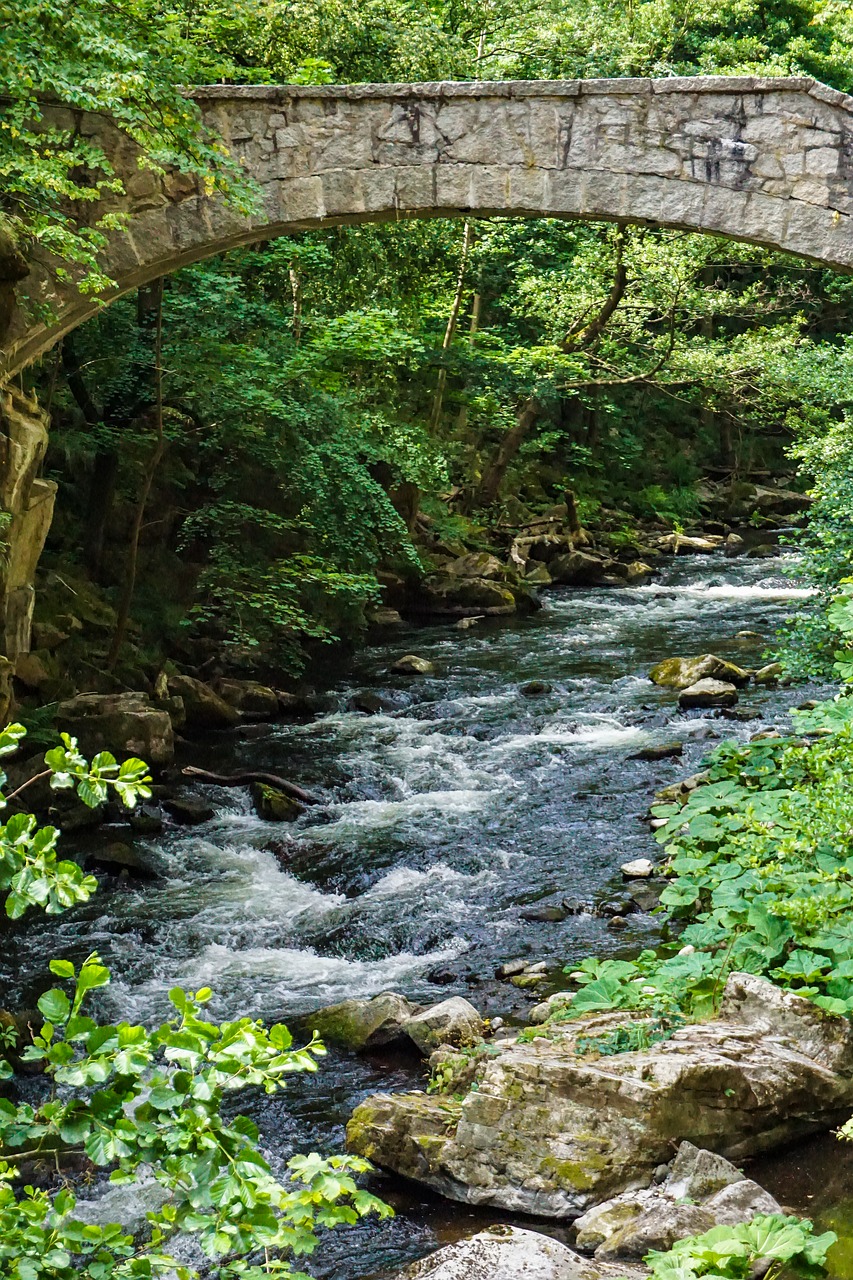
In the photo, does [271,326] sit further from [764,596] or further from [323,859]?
[764,596]

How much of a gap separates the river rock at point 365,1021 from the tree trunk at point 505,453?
39.2ft

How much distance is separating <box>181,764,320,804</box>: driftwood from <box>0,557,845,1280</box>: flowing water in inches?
6.2

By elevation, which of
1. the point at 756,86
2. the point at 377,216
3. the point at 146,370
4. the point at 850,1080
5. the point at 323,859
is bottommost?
the point at 323,859

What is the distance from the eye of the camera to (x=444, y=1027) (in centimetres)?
489

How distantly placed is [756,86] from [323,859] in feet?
16.4

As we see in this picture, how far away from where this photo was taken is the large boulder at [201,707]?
392 inches

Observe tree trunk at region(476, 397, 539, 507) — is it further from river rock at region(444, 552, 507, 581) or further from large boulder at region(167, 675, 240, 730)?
large boulder at region(167, 675, 240, 730)

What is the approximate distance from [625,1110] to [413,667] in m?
7.96

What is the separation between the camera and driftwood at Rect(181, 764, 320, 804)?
8.32 meters

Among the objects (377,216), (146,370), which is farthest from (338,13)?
(377,216)

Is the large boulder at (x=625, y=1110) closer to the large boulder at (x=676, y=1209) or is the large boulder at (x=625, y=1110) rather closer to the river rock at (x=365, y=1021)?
the large boulder at (x=676, y=1209)

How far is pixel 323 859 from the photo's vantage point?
7.24 metres

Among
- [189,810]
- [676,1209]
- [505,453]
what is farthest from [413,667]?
[676,1209]

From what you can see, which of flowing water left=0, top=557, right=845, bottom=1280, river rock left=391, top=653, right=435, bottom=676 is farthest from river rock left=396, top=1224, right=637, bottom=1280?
river rock left=391, top=653, right=435, bottom=676
